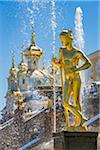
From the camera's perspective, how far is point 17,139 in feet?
77.4

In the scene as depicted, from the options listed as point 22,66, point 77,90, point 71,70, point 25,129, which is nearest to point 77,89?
point 77,90

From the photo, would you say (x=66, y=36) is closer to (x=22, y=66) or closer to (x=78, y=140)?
(x=78, y=140)

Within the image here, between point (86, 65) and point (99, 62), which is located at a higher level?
point (99, 62)

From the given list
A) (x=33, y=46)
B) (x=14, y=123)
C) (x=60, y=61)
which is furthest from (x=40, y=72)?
(x=60, y=61)

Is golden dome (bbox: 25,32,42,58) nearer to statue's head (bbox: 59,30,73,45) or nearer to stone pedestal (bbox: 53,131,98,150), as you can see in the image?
statue's head (bbox: 59,30,73,45)

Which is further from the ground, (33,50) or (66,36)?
(33,50)

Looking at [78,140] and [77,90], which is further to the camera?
[77,90]

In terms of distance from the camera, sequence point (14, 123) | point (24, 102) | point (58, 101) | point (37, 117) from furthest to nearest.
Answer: point (24, 102) → point (14, 123) → point (37, 117) → point (58, 101)

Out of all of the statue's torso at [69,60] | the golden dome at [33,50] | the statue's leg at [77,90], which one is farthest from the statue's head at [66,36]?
the golden dome at [33,50]

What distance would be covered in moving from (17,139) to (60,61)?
16.4 metres

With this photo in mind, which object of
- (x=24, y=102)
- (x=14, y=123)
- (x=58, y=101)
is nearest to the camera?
(x=58, y=101)

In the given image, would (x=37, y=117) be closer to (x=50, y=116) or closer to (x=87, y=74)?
(x=50, y=116)

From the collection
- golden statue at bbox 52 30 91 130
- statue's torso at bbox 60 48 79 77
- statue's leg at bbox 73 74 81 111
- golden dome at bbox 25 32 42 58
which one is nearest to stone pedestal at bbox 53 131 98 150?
golden statue at bbox 52 30 91 130

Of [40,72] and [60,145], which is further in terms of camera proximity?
[40,72]
